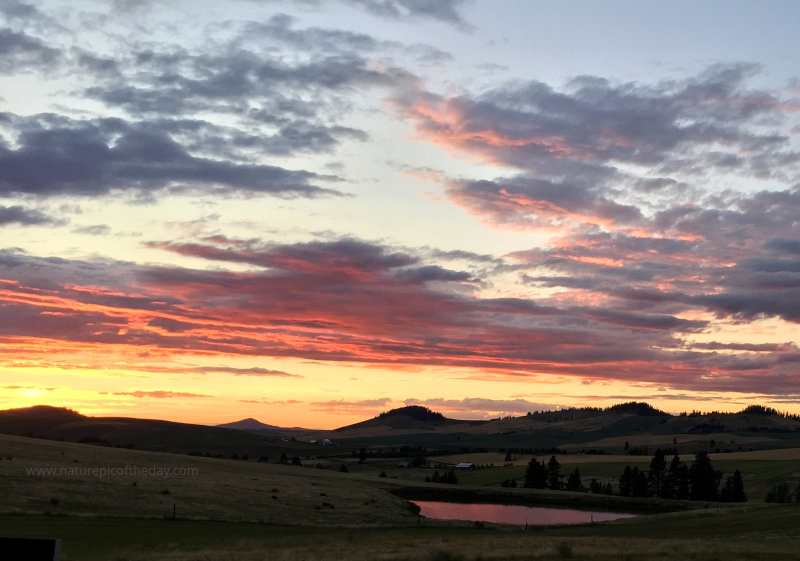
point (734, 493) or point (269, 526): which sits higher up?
point (269, 526)

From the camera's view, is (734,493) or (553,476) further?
(553,476)

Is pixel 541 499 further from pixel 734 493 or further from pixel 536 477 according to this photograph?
pixel 734 493

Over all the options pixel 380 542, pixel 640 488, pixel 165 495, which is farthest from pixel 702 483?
pixel 380 542

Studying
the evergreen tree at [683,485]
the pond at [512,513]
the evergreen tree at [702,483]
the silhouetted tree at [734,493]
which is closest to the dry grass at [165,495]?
the pond at [512,513]

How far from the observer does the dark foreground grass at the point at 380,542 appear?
3334 cm

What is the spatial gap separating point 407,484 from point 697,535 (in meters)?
105

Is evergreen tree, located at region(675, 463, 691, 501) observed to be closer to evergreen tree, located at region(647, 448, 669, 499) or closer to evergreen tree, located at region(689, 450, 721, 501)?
evergreen tree, located at region(689, 450, 721, 501)

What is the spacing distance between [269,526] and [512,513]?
6931cm

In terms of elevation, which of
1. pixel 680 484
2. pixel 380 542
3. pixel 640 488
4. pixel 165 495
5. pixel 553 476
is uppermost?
pixel 380 542

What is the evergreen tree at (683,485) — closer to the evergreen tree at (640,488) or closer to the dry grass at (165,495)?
the evergreen tree at (640,488)

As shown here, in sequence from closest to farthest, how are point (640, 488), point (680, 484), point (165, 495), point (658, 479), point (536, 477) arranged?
point (165, 495) → point (640, 488) → point (680, 484) → point (658, 479) → point (536, 477)

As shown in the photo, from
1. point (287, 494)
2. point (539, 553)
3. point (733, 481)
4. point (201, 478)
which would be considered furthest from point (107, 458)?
point (733, 481)

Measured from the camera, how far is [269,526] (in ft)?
212

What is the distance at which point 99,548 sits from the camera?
4112 cm
